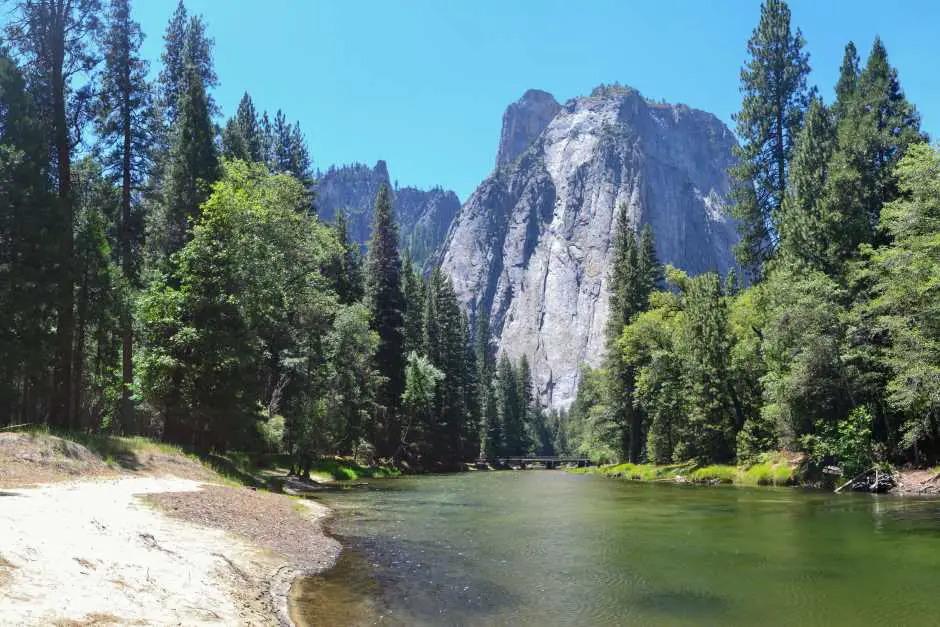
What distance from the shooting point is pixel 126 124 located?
102ft

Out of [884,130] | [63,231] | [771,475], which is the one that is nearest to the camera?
[63,231]

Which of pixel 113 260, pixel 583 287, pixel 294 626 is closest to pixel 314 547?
pixel 294 626

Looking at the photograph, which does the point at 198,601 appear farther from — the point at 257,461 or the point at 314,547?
the point at 257,461

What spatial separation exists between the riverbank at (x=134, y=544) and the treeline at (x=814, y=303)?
2405cm

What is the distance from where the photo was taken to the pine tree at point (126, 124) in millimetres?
30047

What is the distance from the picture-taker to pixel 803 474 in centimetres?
3391

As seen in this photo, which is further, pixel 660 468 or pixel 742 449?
pixel 660 468

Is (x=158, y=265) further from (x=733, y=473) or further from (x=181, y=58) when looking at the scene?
(x=733, y=473)

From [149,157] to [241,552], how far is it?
26226mm

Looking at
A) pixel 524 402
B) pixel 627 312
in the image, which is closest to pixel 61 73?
pixel 627 312

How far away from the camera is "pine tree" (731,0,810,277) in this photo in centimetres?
4775

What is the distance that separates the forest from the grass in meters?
1.37

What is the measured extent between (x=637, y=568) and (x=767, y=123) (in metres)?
43.9

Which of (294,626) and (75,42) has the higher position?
(75,42)
